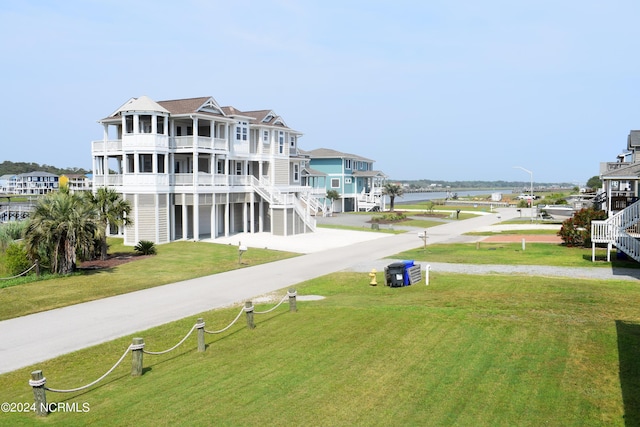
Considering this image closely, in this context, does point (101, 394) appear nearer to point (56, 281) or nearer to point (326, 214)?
point (56, 281)

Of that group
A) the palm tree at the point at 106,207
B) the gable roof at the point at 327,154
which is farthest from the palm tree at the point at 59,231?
the gable roof at the point at 327,154

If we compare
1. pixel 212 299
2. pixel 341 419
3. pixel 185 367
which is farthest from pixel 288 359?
pixel 212 299

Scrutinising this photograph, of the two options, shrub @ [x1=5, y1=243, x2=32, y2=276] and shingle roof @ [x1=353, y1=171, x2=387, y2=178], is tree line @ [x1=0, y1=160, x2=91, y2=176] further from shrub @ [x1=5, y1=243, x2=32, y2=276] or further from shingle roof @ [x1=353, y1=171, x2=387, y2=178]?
shrub @ [x1=5, y1=243, x2=32, y2=276]

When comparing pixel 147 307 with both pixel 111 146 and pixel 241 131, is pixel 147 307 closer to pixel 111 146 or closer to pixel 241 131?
pixel 111 146

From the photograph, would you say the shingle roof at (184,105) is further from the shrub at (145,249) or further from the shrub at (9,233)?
the shrub at (9,233)

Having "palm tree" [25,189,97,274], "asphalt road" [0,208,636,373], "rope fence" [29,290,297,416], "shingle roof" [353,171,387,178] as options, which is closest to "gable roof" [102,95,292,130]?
"palm tree" [25,189,97,274]
